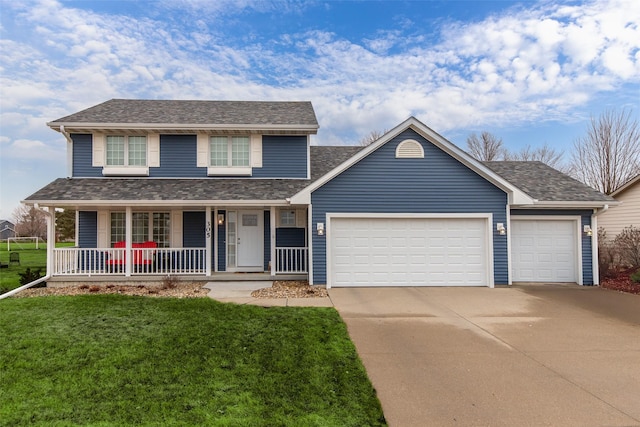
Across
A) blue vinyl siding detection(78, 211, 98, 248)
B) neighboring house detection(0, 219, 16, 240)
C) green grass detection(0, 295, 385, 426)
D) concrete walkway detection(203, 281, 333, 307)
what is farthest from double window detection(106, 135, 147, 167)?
neighboring house detection(0, 219, 16, 240)

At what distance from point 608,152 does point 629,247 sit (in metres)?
11.1

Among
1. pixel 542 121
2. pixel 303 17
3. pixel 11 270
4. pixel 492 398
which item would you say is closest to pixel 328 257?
pixel 492 398

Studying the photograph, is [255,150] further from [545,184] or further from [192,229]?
[545,184]

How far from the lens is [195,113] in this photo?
13.0 meters

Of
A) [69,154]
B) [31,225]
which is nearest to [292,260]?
[69,154]

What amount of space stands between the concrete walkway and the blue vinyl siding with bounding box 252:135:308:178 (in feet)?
13.4

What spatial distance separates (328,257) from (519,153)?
2742cm

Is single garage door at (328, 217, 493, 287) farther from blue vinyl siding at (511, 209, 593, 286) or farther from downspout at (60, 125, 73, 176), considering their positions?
downspout at (60, 125, 73, 176)

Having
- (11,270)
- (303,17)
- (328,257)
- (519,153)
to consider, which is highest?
(303,17)

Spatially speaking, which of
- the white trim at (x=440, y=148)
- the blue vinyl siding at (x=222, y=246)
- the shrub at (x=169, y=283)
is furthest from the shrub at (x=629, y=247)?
the shrub at (x=169, y=283)

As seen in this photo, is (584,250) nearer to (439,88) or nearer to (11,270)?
(439,88)

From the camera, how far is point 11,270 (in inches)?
607

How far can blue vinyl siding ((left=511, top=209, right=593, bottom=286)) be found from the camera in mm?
10750

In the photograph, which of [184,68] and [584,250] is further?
[184,68]
